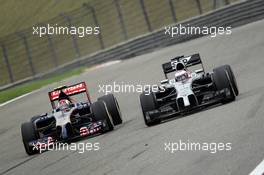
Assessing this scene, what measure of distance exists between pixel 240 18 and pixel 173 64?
1731cm

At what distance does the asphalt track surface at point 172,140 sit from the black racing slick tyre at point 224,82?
0.16 meters

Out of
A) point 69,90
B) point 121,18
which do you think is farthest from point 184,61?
point 121,18

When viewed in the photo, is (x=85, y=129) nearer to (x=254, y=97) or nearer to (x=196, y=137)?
(x=254, y=97)

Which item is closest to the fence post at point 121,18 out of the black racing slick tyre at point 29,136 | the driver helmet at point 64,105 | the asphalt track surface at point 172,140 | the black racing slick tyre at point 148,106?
the asphalt track surface at point 172,140

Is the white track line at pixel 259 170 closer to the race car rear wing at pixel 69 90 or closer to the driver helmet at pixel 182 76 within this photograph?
the driver helmet at pixel 182 76

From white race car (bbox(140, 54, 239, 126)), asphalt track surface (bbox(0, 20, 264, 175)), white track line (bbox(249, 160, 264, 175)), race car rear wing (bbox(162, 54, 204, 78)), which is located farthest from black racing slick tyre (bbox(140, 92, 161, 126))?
white track line (bbox(249, 160, 264, 175))

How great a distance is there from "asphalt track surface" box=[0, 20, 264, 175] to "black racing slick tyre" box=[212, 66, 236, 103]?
0.16 meters

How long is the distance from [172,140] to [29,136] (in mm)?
4367

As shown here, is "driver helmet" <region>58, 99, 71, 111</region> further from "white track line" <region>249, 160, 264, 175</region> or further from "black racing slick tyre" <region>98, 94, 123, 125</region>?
"white track line" <region>249, 160, 264, 175</region>

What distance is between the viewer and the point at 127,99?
67.0 ft

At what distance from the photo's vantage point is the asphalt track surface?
8.84 meters

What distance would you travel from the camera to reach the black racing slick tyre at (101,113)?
14.6 metres

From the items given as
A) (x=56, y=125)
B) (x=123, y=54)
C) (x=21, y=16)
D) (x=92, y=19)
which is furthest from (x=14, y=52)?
(x=56, y=125)

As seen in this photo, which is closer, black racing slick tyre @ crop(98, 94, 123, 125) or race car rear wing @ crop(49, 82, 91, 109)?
black racing slick tyre @ crop(98, 94, 123, 125)
